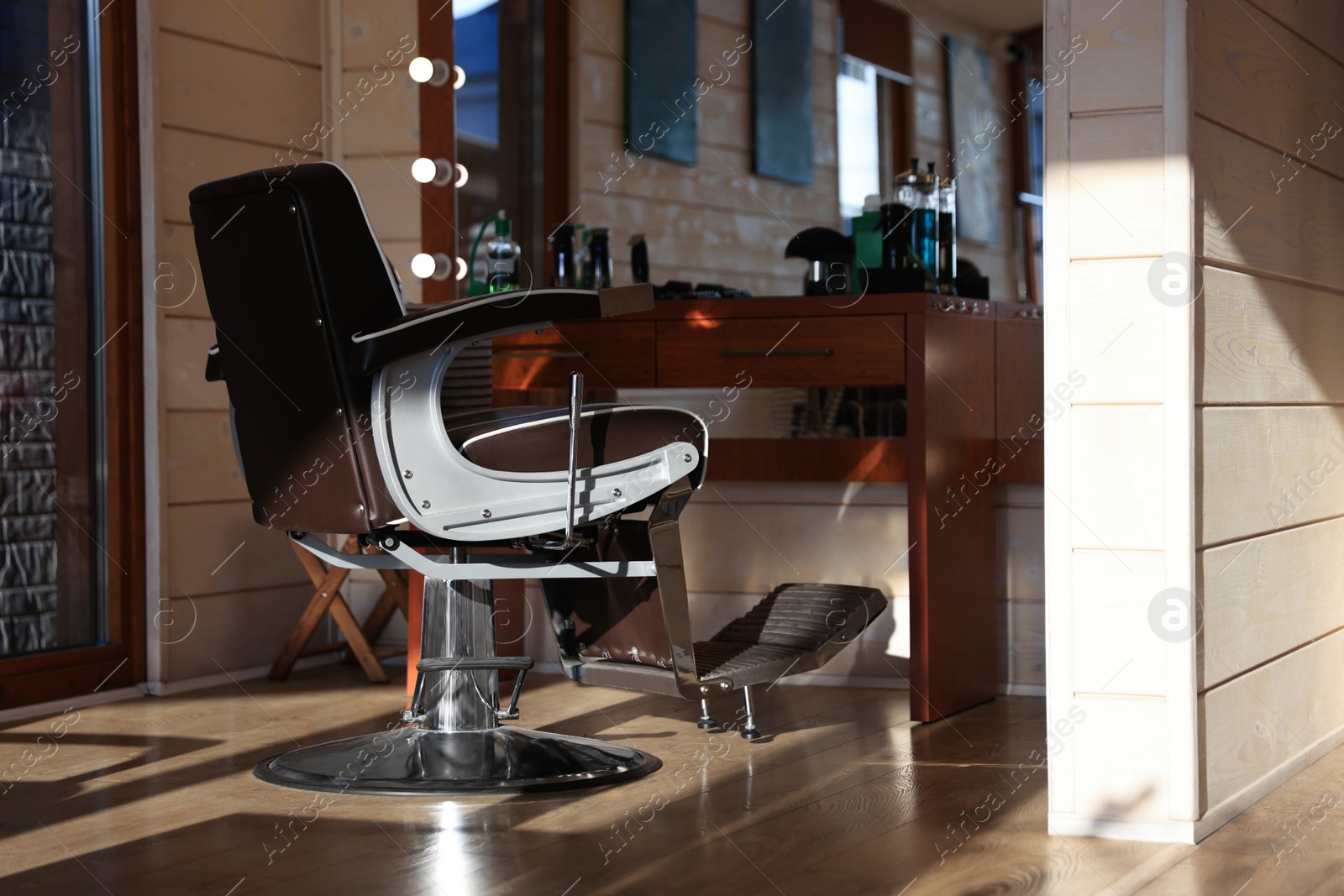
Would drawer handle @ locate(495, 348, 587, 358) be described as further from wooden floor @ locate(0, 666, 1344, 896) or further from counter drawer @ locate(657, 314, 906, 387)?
wooden floor @ locate(0, 666, 1344, 896)

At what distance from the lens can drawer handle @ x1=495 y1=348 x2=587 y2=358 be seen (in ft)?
10.2

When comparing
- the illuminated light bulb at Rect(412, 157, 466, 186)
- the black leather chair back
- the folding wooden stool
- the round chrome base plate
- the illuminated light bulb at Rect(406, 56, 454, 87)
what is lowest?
the round chrome base plate

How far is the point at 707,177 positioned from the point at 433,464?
356cm

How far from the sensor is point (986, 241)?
7.35 metres

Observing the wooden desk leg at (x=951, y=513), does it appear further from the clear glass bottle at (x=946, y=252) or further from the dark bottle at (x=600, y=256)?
the dark bottle at (x=600, y=256)

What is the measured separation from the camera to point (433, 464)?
6.75 feet

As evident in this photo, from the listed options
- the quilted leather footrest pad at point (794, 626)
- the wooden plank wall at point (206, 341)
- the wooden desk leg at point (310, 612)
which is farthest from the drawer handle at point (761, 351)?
the wooden plank wall at point (206, 341)

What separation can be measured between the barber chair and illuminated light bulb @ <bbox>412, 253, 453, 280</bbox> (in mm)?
1130

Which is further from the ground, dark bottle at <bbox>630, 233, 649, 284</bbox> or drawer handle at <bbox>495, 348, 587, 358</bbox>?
dark bottle at <bbox>630, 233, 649, 284</bbox>

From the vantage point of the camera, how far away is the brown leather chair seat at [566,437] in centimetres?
208

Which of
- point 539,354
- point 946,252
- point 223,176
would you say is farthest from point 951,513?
point 223,176

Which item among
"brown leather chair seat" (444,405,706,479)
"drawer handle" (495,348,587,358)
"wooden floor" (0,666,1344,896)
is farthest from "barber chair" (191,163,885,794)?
"drawer handle" (495,348,587,358)

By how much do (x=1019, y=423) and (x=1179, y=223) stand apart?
128 centimetres

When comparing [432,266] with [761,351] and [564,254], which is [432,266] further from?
[761,351]
